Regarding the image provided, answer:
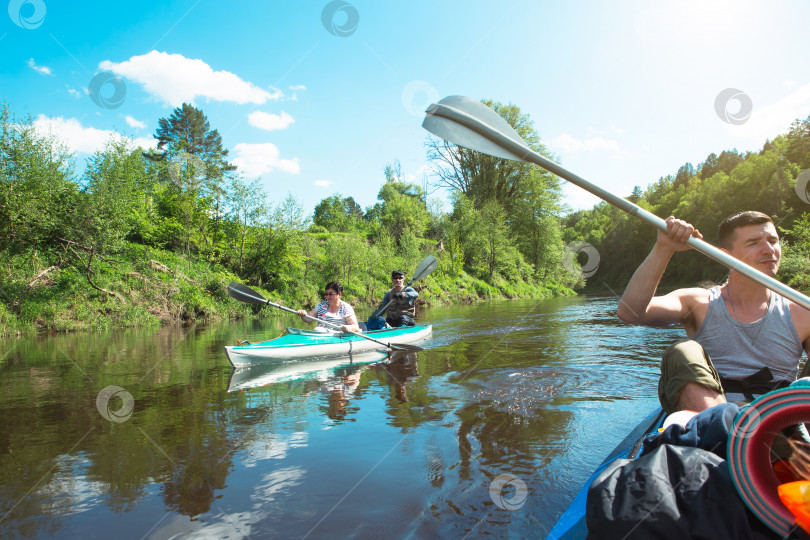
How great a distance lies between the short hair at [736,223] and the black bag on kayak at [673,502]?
1563mm

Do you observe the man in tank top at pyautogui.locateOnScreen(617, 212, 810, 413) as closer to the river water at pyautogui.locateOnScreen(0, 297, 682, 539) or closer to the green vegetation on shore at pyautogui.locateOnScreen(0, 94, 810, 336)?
the river water at pyautogui.locateOnScreen(0, 297, 682, 539)

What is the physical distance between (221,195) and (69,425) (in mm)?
20038

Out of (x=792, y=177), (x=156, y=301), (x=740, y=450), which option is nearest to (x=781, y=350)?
(x=740, y=450)

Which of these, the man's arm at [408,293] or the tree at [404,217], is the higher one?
the tree at [404,217]

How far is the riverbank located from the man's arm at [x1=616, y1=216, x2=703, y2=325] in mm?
14647

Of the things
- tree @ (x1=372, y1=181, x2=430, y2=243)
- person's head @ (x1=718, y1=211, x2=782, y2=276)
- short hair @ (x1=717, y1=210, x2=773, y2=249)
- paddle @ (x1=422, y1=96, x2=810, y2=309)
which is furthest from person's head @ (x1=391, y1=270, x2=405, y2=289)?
tree @ (x1=372, y1=181, x2=430, y2=243)

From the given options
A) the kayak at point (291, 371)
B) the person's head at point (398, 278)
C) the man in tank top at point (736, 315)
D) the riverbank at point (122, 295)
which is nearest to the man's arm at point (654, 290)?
the man in tank top at point (736, 315)

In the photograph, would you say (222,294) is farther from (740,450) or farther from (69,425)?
(740,450)

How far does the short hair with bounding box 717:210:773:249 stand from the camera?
94.7 inches

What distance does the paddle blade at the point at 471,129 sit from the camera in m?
2.38

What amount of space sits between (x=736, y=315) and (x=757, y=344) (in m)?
0.17

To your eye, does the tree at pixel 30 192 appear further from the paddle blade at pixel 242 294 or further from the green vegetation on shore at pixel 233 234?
the paddle blade at pixel 242 294

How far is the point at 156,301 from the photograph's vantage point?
15.8 m

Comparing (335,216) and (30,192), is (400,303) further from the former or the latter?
(335,216)
